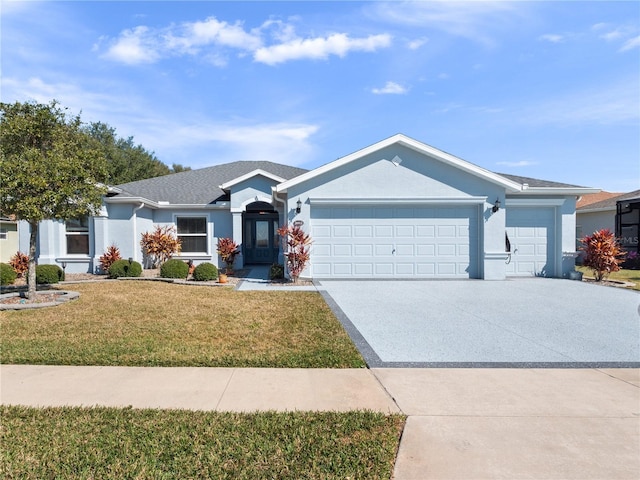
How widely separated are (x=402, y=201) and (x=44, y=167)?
35.0 ft

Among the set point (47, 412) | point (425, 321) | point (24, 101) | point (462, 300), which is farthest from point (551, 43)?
point (24, 101)

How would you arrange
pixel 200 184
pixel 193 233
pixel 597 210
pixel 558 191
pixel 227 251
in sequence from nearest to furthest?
1. pixel 558 191
2. pixel 227 251
3. pixel 193 233
4. pixel 200 184
5. pixel 597 210

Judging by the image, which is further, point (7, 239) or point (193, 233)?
point (7, 239)

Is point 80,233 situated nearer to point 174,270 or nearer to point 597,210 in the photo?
point 174,270

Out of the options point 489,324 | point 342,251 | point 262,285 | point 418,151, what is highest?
point 418,151

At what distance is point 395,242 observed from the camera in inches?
535

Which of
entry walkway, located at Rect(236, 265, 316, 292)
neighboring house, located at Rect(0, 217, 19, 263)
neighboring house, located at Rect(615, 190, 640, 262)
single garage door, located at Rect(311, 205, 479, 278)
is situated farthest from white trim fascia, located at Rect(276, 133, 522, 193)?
neighboring house, located at Rect(0, 217, 19, 263)

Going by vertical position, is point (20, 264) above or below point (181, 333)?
above

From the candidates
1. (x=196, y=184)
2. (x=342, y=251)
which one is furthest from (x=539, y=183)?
(x=196, y=184)

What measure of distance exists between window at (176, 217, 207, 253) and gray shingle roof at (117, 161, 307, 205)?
2.97ft

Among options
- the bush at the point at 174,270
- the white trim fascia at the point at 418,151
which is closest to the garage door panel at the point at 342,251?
the white trim fascia at the point at 418,151

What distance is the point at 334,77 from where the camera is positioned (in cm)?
1216

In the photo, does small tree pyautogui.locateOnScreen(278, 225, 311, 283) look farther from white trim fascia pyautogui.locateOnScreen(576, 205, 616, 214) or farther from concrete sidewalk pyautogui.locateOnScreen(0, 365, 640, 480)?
white trim fascia pyautogui.locateOnScreen(576, 205, 616, 214)

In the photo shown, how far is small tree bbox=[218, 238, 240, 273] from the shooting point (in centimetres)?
1579
